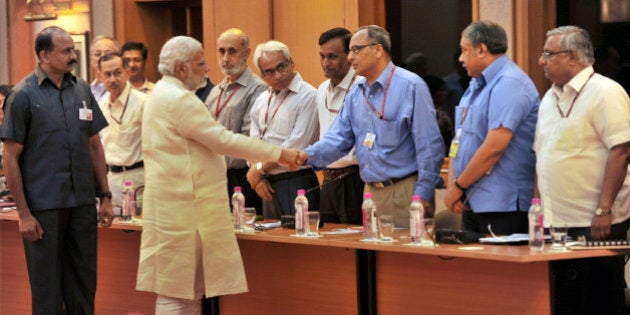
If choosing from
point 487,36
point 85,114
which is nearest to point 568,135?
point 487,36

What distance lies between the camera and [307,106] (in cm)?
624

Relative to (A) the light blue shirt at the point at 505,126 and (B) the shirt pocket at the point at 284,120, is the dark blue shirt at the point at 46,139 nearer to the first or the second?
(B) the shirt pocket at the point at 284,120

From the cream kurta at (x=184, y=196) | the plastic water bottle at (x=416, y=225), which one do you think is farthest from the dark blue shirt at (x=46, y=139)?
the plastic water bottle at (x=416, y=225)

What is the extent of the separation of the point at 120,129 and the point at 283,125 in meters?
1.45

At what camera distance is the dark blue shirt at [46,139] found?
18.1ft

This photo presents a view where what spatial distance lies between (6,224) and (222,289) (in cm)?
210

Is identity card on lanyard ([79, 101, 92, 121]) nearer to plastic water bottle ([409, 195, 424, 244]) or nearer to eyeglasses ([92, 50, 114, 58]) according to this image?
plastic water bottle ([409, 195, 424, 244])

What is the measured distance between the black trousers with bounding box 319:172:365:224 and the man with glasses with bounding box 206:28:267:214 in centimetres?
75

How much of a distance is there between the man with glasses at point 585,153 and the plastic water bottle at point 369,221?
0.81 meters

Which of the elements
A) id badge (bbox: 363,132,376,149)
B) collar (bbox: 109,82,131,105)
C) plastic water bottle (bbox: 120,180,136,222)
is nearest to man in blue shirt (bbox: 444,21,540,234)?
id badge (bbox: 363,132,376,149)

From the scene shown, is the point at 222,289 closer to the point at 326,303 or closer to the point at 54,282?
the point at 326,303

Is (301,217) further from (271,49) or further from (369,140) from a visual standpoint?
(271,49)

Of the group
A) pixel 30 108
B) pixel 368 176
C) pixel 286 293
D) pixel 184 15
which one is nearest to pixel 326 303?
pixel 286 293

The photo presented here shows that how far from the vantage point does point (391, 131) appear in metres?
5.45
